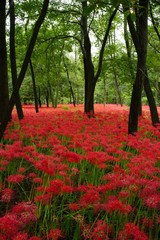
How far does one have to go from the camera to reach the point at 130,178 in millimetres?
3924

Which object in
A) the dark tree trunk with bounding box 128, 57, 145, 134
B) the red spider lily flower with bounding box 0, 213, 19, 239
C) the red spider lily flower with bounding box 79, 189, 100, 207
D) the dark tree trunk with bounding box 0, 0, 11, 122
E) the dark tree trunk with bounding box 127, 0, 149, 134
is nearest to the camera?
the red spider lily flower with bounding box 0, 213, 19, 239

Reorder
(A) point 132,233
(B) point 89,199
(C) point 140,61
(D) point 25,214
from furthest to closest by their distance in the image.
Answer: (C) point 140,61, (B) point 89,199, (D) point 25,214, (A) point 132,233

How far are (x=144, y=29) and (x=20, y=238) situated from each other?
24.0 feet

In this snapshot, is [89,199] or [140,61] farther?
[140,61]

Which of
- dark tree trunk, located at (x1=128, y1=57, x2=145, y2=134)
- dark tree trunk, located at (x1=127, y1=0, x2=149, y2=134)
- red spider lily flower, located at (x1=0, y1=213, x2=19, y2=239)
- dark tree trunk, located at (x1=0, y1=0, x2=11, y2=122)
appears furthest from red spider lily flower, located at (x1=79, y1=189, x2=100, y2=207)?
dark tree trunk, located at (x1=0, y1=0, x2=11, y2=122)

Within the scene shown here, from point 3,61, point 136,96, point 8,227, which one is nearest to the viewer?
point 8,227

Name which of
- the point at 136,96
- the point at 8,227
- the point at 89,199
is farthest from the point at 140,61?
the point at 8,227

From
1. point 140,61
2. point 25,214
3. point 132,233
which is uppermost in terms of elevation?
point 140,61

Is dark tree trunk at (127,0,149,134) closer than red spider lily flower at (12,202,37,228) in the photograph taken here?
No

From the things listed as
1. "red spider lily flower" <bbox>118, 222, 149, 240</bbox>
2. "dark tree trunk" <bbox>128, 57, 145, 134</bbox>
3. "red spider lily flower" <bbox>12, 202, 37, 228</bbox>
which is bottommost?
"red spider lily flower" <bbox>118, 222, 149, 240</bbox>

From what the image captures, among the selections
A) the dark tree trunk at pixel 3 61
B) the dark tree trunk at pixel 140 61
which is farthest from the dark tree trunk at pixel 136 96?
the dark tree trunk at pixel 3 61

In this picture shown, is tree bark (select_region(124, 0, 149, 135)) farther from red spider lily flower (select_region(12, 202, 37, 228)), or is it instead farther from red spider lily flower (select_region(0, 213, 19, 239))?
red spider lily flower (select_region(0, 213, 19, 239))

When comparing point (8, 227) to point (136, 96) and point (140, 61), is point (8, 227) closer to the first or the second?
point (136, 96)

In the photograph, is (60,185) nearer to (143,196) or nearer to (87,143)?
(143,196)
